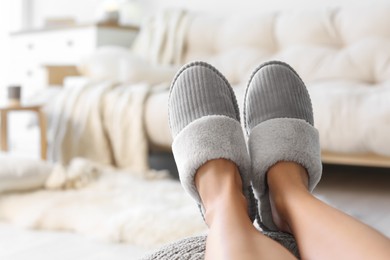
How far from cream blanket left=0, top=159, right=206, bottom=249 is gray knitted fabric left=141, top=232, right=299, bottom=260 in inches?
21.0

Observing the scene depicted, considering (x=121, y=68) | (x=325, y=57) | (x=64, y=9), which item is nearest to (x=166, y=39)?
(x=121, y=68)

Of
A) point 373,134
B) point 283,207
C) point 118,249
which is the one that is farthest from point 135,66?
point 283,207

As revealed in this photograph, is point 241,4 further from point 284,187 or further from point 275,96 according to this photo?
point 284,187

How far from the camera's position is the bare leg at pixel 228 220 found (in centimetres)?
63

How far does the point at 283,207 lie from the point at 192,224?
0.61 m

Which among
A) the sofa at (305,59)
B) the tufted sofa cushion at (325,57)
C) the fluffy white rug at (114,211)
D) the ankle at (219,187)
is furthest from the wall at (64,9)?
the ankle at (219,187)

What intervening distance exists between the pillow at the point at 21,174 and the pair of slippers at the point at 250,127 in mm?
812

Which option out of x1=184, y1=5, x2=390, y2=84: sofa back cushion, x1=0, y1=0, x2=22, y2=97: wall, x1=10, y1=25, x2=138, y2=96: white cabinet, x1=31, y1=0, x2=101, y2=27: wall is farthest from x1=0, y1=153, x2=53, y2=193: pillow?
x1=0, y1=0, x2=22, y2=97: wall

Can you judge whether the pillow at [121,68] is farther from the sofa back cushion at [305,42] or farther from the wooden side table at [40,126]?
the wooden side table at [40,126]

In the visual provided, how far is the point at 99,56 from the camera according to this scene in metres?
2.61

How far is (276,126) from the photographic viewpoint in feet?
3.17

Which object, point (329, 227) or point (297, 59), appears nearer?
point (329, 227)

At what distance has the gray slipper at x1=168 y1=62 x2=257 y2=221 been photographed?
2.89ft

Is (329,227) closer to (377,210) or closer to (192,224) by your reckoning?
(192,224)
